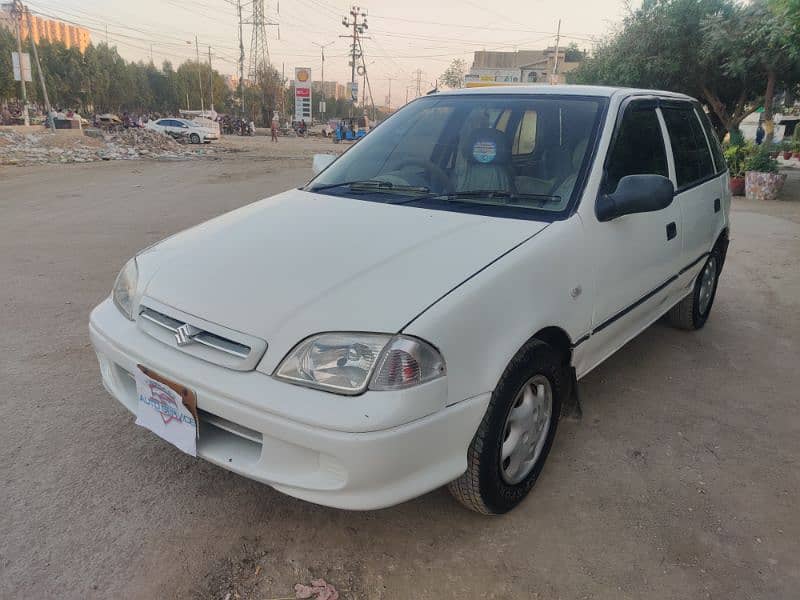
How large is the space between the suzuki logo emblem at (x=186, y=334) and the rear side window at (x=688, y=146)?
2.91 m

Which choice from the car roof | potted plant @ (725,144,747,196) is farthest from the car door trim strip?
potted plant @ (725,144,747,196)

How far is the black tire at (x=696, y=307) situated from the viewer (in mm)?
4289

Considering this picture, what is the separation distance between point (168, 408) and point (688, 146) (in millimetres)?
3495

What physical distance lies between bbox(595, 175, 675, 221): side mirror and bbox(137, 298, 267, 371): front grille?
163 cm

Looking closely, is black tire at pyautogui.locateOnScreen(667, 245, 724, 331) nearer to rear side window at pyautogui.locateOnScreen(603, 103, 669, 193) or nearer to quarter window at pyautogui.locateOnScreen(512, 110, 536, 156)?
rear side window at pyautogui.locateOnScreen(603, 103, 669, 193)

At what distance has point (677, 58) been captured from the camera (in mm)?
19375

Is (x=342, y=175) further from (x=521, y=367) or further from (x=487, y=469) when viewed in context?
(x=487, y=469)

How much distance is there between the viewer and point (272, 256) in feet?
7.65

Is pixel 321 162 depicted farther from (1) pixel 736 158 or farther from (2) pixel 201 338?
(1) pixel 736 158

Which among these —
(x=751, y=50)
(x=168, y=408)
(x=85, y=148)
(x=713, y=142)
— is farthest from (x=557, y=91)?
(x=85, y=148)

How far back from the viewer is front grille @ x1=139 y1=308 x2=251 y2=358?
1.98 metres

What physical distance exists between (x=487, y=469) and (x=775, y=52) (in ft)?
57.6

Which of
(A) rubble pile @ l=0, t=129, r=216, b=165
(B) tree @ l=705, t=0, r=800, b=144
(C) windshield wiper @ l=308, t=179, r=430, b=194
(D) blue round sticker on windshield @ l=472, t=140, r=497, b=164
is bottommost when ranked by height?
(A) rubble pile @ l=0, t=129, r=216, b=165

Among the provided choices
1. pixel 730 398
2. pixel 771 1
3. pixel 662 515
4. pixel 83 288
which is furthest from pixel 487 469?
pixel 771 1
